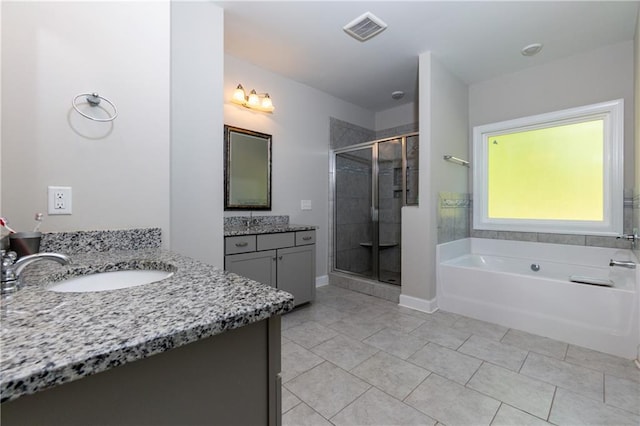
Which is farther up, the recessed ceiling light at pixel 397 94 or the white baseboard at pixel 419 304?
the recessed ceiling light at pixel 397 94

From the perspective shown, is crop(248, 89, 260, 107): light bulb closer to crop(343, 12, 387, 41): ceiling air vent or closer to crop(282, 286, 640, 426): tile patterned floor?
crop(343, 12, 387, 41): ceiling air vent

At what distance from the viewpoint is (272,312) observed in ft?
2.04

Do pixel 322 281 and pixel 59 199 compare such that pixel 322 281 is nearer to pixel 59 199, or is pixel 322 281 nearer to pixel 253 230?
pixel 253 230

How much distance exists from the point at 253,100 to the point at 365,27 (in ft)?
4.11

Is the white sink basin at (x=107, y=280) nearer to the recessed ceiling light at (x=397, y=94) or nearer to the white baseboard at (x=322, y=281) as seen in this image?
the white baseboard at (x=322, y=281)

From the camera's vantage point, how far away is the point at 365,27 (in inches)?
89.3

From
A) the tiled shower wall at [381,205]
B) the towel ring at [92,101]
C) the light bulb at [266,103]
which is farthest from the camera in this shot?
the tiled shower wall at [381,205]

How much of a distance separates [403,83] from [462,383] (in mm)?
3109

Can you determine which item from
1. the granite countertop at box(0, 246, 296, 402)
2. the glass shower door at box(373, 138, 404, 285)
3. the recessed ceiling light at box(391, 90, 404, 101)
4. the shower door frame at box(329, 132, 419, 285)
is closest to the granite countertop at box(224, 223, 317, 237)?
the shower door frame at box(329, 132, 419, 285)

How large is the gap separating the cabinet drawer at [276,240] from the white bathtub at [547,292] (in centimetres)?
152

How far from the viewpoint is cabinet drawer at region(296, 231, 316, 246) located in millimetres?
2758

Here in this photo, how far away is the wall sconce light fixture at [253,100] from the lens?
107 inches

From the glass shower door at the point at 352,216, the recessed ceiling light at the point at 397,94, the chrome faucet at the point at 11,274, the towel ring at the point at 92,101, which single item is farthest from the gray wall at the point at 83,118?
the recessed ceiling light at the point at 397,94

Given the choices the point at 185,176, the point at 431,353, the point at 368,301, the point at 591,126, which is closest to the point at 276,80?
the point at 185,176
